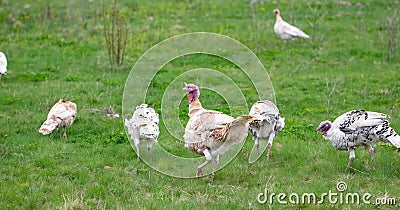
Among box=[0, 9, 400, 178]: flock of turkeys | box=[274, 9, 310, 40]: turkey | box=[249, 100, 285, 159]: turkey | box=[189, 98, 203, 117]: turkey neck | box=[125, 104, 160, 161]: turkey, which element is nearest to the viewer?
box=[0, 9, 400, 178]: flock of turkeys

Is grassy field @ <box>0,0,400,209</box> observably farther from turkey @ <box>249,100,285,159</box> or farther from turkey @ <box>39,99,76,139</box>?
turkey @ <box>249,100,285,159</box>

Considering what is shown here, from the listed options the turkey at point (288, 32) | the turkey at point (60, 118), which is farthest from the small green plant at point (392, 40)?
the turkey at point (60, 118)

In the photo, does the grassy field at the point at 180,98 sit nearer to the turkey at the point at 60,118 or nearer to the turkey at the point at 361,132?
the turkey at the point at 60,118

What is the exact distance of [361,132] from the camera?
344 inches

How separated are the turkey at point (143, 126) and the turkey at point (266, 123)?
1667 millimetres

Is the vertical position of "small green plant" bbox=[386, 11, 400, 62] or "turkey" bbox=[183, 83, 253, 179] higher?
"small green plant" bbox=[386, 11, 400, 62]

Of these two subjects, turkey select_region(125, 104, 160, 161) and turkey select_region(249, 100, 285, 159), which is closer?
turkey select_region(125, 104, 160, 161)

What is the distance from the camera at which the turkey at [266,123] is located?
31.0 ft

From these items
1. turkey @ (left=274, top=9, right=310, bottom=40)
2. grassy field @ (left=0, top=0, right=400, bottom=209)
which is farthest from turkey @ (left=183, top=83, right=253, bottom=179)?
turkey @ (left=274, top=9, right=310, bottom=40)

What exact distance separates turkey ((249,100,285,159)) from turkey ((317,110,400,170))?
0.95 metres

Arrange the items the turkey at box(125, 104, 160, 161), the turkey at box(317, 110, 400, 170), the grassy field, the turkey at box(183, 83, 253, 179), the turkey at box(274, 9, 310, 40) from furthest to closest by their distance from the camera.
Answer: the turkey at box(274, 9, 310, 40)
the turkey at box(125, 104, 160, 161)
the turkey at box(317, 110, 400, 170)
the turkey at box(183, 83, 253, 179)
the grassy field

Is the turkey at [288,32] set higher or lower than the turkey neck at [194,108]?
higher

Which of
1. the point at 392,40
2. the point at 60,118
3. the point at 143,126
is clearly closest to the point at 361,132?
the point at 143,126

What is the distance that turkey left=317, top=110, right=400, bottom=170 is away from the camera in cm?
860
